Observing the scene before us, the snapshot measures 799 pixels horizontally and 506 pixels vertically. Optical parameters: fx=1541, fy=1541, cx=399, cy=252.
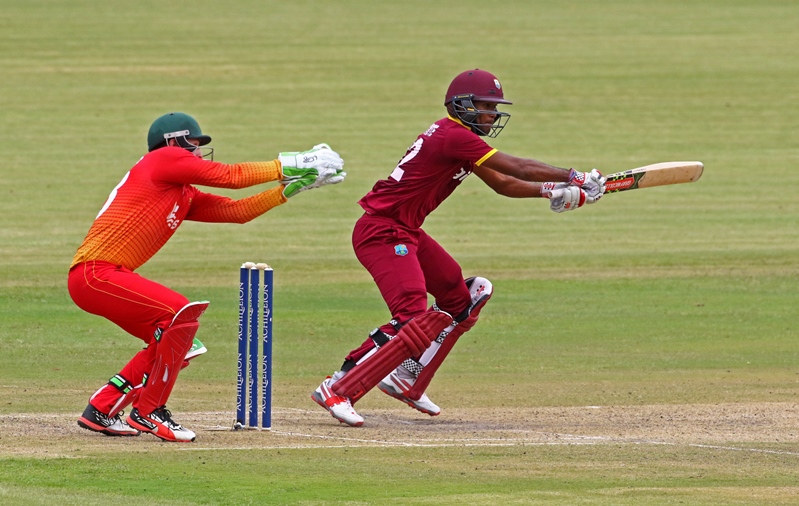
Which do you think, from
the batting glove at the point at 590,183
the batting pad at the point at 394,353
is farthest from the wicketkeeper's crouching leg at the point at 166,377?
the batting glove at the point at 590,183

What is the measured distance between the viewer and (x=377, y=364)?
29.4 ft

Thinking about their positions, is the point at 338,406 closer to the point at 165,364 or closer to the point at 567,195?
the point at 165,364

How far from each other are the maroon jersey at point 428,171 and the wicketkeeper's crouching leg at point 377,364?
27.4 inches

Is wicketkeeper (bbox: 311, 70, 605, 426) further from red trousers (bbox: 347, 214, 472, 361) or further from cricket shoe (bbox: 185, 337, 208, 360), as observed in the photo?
cricket shoe (bbox: 185, 337, 208, 360)

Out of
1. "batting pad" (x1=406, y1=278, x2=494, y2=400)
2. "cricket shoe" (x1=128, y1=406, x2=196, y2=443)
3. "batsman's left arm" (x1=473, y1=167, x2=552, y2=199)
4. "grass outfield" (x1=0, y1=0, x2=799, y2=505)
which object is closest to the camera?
"grass outfield" (x1=0, y1=0, x2=799, y2=505)

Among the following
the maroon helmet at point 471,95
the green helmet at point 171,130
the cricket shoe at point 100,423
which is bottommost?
the cricket shoe at point 100,423

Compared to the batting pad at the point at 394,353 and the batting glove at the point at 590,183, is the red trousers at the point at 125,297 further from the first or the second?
the batting glove at the point at 590,183

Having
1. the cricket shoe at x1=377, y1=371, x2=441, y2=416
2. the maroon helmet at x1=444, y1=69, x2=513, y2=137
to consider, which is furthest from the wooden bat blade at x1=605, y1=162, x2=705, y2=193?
the cricket shoe at x1=377, y1=371, x2=441, y2=416

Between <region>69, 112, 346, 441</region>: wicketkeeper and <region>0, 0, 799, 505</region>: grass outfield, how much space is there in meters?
0.24

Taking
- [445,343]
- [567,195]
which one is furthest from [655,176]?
[445,343]

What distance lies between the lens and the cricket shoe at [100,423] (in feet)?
27.9

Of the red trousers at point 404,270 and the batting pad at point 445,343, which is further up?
the red trousers at point 404,270

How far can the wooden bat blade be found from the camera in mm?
9820

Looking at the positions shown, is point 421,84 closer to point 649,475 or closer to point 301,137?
point 301,137
